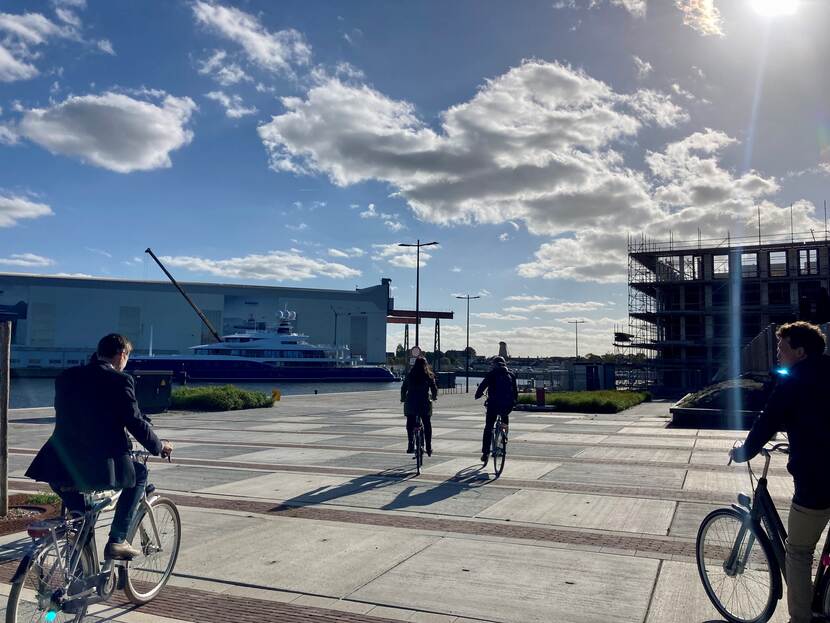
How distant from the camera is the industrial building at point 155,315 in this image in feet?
333

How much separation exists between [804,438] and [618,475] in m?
6.65

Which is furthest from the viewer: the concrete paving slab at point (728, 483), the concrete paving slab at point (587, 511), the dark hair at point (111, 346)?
the concrete paving slab at point (728, 483)

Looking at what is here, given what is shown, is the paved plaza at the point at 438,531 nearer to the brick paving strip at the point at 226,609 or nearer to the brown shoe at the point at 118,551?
the brick paving strip at the point at 226,609

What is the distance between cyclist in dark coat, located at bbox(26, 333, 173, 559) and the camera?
4.19 metres

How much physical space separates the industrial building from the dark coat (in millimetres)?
87284

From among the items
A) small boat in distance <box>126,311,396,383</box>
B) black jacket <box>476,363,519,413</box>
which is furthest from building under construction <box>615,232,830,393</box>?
black jacket <box>476,363,519,413</box>

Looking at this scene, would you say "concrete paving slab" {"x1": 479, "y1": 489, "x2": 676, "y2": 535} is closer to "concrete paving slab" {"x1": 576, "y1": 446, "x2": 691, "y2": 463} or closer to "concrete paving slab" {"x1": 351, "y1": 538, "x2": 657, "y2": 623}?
"concrete paving slab" {"x1": 351, "y1": 538, "x2": 657, "y2": 623}

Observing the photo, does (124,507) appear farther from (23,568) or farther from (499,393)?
(499,393)

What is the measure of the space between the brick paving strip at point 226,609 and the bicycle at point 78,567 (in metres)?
0.16

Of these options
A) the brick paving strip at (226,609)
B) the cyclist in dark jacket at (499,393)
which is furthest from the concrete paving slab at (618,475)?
the brick paving strip at (226,609)

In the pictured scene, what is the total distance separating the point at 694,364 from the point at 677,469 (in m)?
→ 58.0

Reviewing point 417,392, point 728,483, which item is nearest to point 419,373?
point 417,392

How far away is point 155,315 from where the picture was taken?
10831cm

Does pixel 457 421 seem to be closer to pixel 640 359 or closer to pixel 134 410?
pixel 134 410
